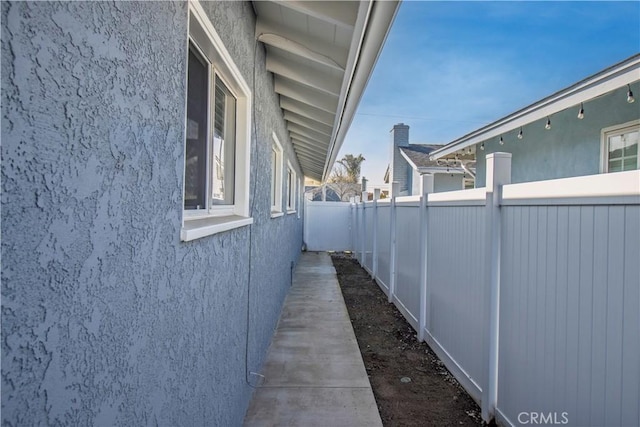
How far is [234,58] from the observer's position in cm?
289

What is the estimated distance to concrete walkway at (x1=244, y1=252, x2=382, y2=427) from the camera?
3605 mm

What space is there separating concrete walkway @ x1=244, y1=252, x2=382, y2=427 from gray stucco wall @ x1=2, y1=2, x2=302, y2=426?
1790 millimetres

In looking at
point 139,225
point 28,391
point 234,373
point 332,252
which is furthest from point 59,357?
point 332,252

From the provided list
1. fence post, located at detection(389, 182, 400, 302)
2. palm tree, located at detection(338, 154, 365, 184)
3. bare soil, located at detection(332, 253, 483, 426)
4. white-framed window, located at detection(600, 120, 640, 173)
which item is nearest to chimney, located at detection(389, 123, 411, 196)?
fence post, located at detection(389, 182, 400, 302)

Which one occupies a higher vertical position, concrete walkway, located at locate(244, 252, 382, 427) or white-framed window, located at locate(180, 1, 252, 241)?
white-framed window, located at locate(180, 1, 252, 241)

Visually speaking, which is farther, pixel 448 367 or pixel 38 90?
pixel 448 367

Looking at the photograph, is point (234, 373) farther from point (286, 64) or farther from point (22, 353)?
point (286, 64)

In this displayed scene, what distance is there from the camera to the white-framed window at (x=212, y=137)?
2.24 metres

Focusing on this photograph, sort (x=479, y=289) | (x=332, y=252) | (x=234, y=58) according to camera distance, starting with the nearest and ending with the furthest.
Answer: (x=234, y=58) → (x=479, y=289) → (x=332, y=252)

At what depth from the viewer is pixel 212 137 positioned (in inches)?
106

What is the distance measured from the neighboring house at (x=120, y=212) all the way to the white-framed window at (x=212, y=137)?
0.02 m

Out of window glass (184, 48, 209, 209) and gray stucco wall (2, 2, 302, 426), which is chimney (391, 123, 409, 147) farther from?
gray stucco wall (2, 2, 302, 426)

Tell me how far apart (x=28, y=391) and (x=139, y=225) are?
64 cm

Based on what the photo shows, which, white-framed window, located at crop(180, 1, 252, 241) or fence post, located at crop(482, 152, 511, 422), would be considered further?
fence post, located at crop(482, 152, 511, 422)
